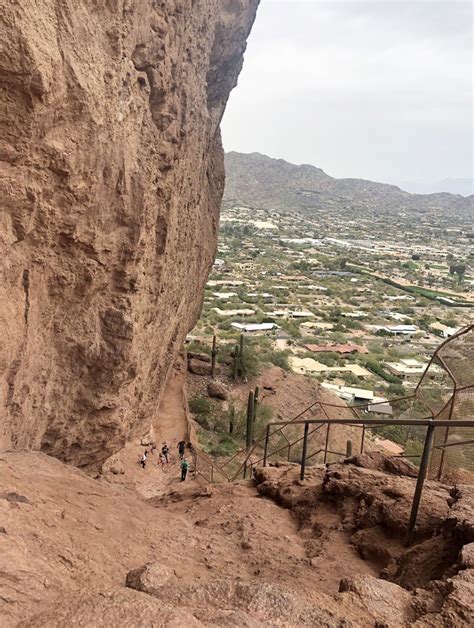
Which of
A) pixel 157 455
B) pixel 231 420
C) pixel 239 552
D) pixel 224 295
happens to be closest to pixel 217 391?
pixel 231 420

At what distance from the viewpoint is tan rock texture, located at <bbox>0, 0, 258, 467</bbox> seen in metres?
5.64

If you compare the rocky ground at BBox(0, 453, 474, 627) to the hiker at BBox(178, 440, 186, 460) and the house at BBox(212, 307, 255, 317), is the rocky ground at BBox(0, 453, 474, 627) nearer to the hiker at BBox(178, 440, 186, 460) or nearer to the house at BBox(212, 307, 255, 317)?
the hiker at BBox(178, 440, 186, 460)

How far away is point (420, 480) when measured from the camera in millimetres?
4617

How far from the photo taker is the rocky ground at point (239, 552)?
10.1 ft

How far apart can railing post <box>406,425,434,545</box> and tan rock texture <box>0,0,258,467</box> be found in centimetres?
488

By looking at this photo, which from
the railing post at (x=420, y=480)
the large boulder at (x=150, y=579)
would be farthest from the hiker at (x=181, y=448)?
the large boulder at (x=150, y=579)

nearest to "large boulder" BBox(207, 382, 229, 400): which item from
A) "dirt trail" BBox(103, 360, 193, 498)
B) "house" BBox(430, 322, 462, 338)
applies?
"dirt trail" BBox(103, 360, 193, 498)

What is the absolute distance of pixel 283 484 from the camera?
24.4ft

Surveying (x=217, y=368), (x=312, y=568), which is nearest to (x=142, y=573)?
(x=312, y=568)

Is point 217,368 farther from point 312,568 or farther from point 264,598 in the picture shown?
point 264,598

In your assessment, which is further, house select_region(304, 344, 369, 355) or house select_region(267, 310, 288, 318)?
house select_region(267, 310, 288, 318)

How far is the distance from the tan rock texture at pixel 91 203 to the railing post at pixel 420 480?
16.0 feet

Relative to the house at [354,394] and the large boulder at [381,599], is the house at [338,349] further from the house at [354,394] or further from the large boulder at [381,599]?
the large boulder at [381,599]

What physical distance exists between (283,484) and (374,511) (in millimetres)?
2004
